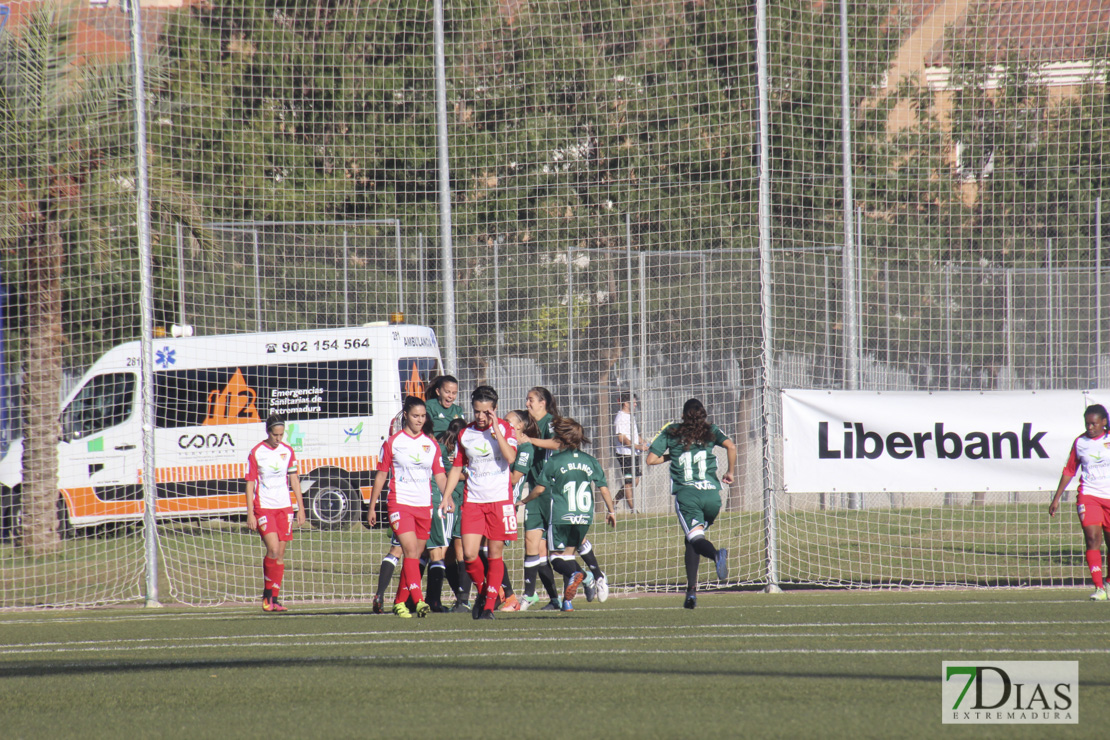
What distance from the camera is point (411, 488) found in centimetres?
879

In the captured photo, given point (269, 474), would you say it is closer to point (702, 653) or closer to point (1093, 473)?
point (702, 653)

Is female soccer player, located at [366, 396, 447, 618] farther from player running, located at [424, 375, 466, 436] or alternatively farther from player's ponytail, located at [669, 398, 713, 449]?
player's ponytail, located at [669, 398, 713, 449]

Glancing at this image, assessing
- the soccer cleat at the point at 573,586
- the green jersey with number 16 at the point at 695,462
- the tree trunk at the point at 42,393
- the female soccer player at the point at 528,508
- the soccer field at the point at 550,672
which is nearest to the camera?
the soccer field at the point at 550,672

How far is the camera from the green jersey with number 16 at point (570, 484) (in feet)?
30.2

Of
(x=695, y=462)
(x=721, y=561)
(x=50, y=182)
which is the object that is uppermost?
(x=50, y=182)

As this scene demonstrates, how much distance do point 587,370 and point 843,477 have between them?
7.82 metres

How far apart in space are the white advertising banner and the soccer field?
6.04 feet

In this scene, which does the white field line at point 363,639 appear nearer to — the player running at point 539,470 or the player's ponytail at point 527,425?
the player running at point 539,470

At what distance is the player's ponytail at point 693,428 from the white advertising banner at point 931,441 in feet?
4.64

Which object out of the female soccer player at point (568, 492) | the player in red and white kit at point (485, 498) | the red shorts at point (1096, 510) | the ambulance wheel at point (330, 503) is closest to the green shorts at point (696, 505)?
the female soccer player at point (568, 492)

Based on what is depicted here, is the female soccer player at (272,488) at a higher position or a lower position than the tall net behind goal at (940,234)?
lower

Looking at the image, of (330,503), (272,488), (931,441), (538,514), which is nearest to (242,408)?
(330,503)

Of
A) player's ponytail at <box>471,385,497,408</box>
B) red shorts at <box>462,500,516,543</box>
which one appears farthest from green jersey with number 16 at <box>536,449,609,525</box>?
player's ponytail at <box>471,385,497,408</box>

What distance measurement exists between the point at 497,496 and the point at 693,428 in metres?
1.97
